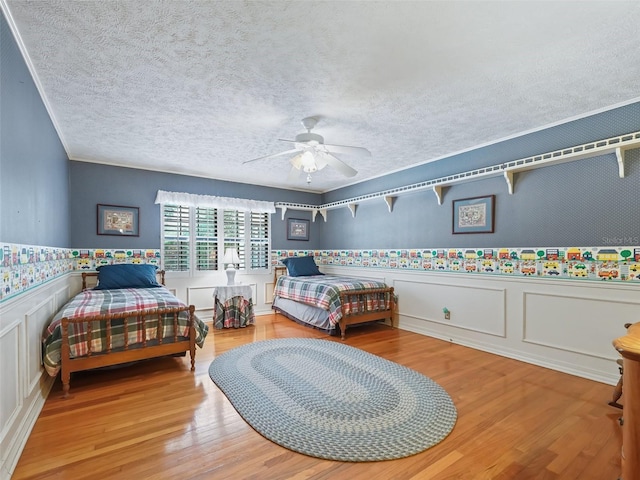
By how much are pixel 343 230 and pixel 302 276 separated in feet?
3.93

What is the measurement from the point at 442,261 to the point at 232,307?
10.2 ft

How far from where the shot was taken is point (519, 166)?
3330 mm

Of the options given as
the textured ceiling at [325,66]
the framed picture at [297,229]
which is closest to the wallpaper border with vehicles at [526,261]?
the textured ceiling at [325,66]

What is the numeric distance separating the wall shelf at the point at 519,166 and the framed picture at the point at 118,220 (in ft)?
11.3

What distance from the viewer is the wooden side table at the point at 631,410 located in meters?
1.30

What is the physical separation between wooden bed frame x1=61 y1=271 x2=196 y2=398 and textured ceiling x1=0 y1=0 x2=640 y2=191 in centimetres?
182

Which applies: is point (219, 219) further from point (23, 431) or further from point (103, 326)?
point (23, 431)

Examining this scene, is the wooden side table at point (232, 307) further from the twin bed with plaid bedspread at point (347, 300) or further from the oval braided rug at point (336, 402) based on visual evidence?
the oval braided rug at point (336, 402)

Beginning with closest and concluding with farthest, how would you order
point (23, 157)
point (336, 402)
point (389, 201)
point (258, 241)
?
point (23, 157)
point (336, 402)
point (389, 201)
point (258, 241)

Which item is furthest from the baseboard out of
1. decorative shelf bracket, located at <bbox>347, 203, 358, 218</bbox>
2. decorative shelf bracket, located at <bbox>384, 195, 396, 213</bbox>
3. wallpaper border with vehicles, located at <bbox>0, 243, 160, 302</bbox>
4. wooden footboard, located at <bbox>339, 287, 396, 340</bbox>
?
decorative shelf bracket, located at <bbox>347, 203, 358, 218</bbox>

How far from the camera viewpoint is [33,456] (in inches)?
71.5

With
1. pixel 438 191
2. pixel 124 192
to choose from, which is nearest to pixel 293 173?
pixel 438 191

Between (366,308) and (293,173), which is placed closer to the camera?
(293,173)

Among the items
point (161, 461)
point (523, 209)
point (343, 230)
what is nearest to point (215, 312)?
point (343, 230)
